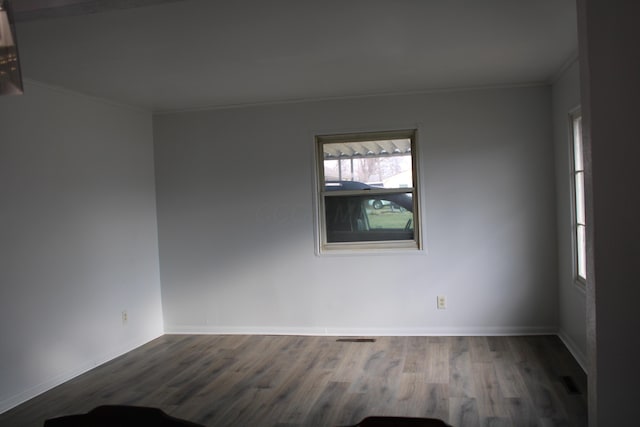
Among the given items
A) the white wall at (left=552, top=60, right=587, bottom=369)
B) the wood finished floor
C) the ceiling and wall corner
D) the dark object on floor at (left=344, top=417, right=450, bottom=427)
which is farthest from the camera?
the white wall at (left=552, top=60, right=587, bottom=369)

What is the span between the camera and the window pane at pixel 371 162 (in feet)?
17.7

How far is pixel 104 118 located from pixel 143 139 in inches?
27.1

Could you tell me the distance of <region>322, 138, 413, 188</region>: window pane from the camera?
17.7 feet

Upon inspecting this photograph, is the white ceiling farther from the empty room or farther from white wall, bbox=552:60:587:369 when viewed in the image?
white wall, bbox=552:60:587:369

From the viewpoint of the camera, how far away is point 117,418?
4.77 feet

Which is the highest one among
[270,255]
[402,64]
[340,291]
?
[402,64]

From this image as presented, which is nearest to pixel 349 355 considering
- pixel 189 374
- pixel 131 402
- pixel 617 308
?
pixel 189 374

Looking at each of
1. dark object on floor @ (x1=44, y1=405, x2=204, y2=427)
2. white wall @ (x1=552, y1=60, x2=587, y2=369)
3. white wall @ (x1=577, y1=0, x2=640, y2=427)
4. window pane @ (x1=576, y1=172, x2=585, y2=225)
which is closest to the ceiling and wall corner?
white wall @ (x1=552, y1=60, x2=587, y2=369)

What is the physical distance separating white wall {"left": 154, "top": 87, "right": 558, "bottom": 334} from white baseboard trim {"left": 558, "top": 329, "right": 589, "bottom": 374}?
225 millimetres

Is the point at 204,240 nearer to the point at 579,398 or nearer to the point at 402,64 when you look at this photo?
the point at 402,64

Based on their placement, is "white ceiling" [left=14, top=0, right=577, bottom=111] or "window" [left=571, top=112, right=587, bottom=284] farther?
"window" [left=571, top=112, right=587, bottom=284]

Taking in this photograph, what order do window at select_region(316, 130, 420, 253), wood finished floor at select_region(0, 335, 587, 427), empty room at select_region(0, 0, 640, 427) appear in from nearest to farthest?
empty room at select_region(0, 0, 640, 427) → wood finished floor at select_region(0, 335, 587, 427) → window at select_region(316, 130, 420, 253)

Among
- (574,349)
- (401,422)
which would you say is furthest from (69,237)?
(574,349)

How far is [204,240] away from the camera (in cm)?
568
